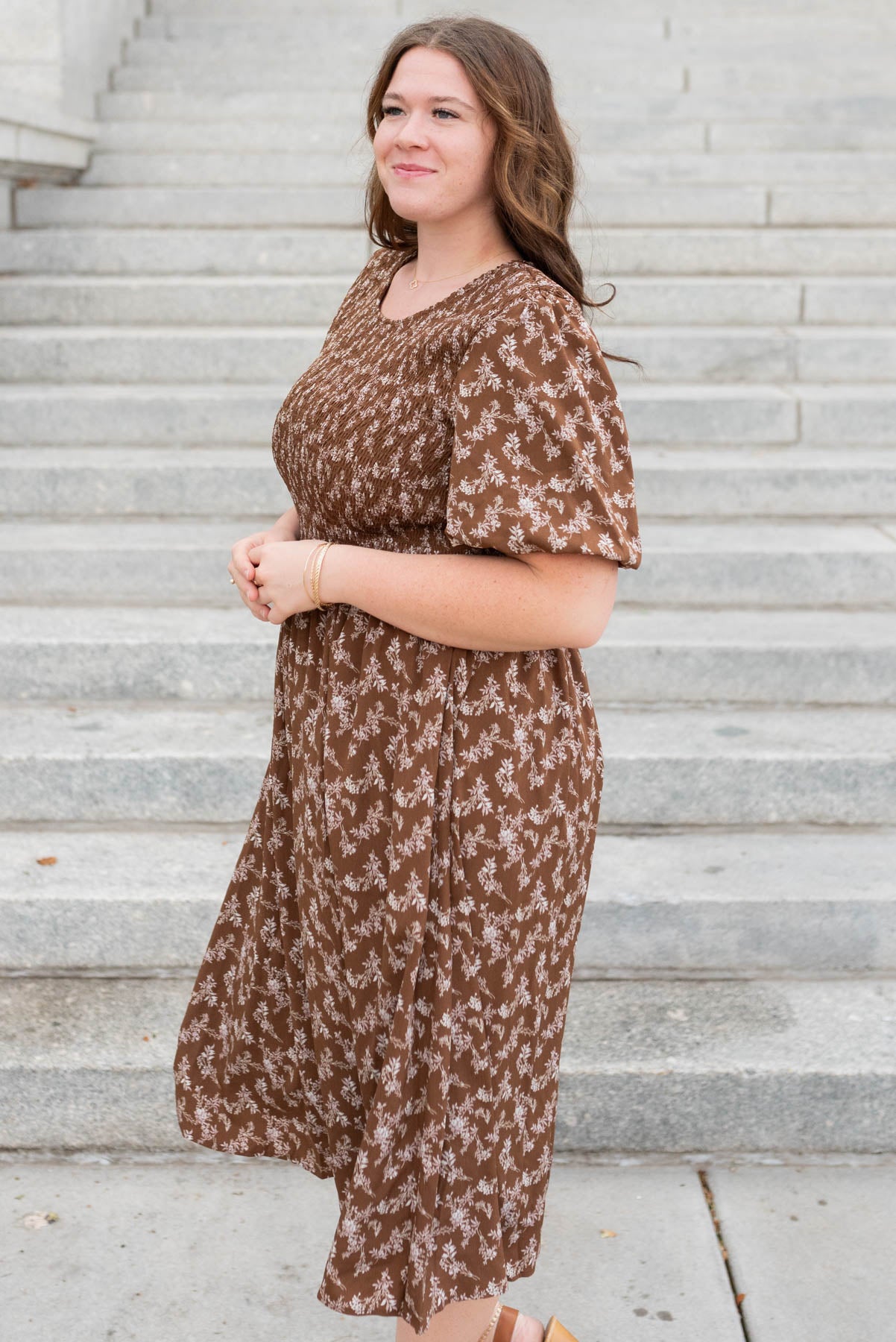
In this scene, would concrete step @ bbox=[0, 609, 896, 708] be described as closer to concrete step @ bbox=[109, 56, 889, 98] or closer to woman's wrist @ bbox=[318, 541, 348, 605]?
woman's wrist @ bbox=[318, 541, 348, 605]

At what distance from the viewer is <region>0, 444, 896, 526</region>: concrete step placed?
4.26 metres

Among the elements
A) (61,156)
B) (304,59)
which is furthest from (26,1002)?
(304,59)

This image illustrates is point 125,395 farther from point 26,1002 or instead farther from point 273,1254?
point 273,1254

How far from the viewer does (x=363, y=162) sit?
5383 mm

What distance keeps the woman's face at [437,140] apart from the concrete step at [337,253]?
11.7 ft

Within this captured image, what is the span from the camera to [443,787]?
1762 mm

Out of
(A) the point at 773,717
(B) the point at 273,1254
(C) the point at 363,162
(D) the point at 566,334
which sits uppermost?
(C) the point at 363,162

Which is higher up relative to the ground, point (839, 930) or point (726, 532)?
point (726, 532)

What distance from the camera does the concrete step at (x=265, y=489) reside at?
14.0ft

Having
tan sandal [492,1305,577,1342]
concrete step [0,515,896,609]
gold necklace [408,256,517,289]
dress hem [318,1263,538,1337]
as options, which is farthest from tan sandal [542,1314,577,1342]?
concrete step [0,515,896,609]

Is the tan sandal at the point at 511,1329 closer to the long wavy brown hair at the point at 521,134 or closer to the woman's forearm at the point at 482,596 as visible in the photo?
the woman's forearm at the point at 482,596

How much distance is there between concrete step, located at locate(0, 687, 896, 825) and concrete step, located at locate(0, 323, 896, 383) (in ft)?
6.01

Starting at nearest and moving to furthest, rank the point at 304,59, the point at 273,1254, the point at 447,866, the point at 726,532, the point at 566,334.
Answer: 1. the point at 566,334
2. the point at 447,866
3. the point at 273,1254
4. the point at 726,532
5. the point at 304,59

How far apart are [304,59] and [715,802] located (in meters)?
4.55
